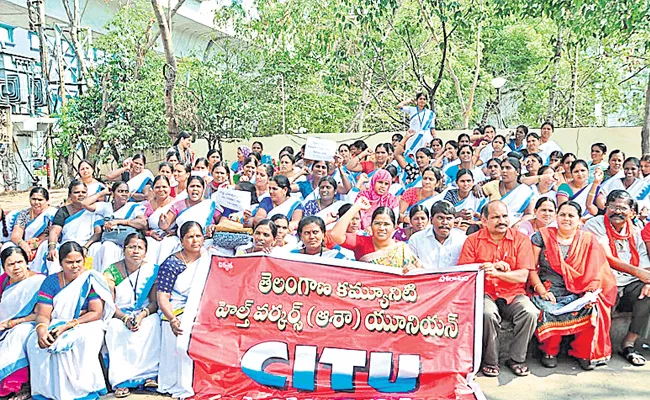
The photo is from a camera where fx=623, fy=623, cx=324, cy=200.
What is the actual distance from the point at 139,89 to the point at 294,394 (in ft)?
31.8

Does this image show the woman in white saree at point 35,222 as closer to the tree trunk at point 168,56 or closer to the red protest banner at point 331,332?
the red protest banner at point 331,332

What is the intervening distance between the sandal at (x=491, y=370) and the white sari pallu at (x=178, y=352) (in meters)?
1.96

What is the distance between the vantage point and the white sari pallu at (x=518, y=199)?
19.0 ft

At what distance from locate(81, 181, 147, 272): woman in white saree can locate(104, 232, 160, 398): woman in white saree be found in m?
0.77

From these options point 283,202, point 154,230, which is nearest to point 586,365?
point 283,202

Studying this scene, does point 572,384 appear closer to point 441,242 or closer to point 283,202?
point 441,242

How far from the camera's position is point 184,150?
8188 millimetres

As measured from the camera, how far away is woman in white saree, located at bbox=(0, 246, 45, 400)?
4.07m

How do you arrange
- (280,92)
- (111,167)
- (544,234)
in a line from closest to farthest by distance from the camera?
(544,234), (280,92), (111,167)

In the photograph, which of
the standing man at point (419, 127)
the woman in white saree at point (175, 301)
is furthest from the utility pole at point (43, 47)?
the woman in white saree at point (175, 301)

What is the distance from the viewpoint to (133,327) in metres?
4.20

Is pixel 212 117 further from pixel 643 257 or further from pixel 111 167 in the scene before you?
pixel 643 257

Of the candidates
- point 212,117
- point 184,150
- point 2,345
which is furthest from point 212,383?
point 212,117

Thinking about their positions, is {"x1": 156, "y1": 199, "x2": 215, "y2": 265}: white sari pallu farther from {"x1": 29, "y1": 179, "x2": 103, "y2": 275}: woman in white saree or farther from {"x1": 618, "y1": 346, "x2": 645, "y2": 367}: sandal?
{"x1": 618, "y1": 346, "x2": 645, "y2": 367}: sandal
